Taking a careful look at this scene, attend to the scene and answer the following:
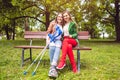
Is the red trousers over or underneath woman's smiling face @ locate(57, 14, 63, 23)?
underneath

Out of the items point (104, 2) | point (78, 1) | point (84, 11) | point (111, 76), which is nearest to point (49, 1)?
point (78, 1)

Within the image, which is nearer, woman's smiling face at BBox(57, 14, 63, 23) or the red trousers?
the red trousers

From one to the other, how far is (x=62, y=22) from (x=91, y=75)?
1.74m

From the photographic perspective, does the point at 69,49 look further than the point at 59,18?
No

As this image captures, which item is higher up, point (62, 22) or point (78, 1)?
point (78, 1)

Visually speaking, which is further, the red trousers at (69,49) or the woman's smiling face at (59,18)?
the woman's smiling face at (59,18)

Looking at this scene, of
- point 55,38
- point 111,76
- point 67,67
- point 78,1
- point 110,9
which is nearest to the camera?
point 111,76

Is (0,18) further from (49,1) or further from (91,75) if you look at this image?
(91,75)

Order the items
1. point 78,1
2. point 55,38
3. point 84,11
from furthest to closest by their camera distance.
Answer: point 84,11
point 78,1
point 55,38

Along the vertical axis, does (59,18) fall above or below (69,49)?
above

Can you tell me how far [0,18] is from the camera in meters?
21.0

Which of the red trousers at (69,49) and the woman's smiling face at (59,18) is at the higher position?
the woman's smiling face at (59,18)

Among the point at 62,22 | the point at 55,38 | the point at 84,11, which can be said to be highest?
the point at 84,11

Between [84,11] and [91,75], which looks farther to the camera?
[84,11]
